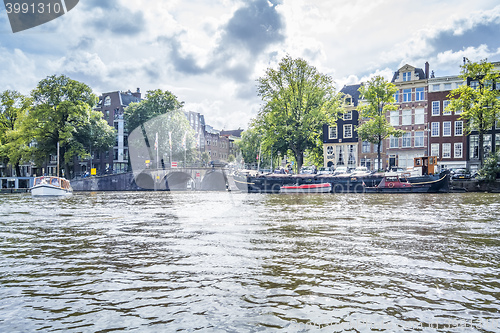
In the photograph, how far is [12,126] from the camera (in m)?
69.0

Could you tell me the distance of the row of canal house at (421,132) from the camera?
52.8m

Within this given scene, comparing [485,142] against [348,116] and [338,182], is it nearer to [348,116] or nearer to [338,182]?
[348,116]

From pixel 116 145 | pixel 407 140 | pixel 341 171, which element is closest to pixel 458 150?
pixel 407 140

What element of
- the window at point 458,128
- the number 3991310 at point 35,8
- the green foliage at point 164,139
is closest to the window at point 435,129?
the window at point 458,128

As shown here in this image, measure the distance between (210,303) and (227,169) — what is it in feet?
176

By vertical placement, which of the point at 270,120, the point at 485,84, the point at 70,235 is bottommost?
the point at 70,235

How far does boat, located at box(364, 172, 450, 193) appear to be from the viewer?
38.1m

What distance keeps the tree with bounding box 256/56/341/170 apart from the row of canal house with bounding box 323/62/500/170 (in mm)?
9822

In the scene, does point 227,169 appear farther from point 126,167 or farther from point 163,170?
point 126,167

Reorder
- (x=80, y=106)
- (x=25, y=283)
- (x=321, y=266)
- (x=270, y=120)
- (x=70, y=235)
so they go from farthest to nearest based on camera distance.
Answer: (x=80, y=106)
(x=270, y=120)
(x=70, y=235)
(x=321, y=266)
(x=25, y=283)

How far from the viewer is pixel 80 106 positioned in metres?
59.4

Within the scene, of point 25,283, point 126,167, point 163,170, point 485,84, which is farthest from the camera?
point 126,167

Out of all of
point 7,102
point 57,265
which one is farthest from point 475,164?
point 7,102

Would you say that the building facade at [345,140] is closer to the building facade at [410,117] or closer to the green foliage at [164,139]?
the building facade at [410,117]
